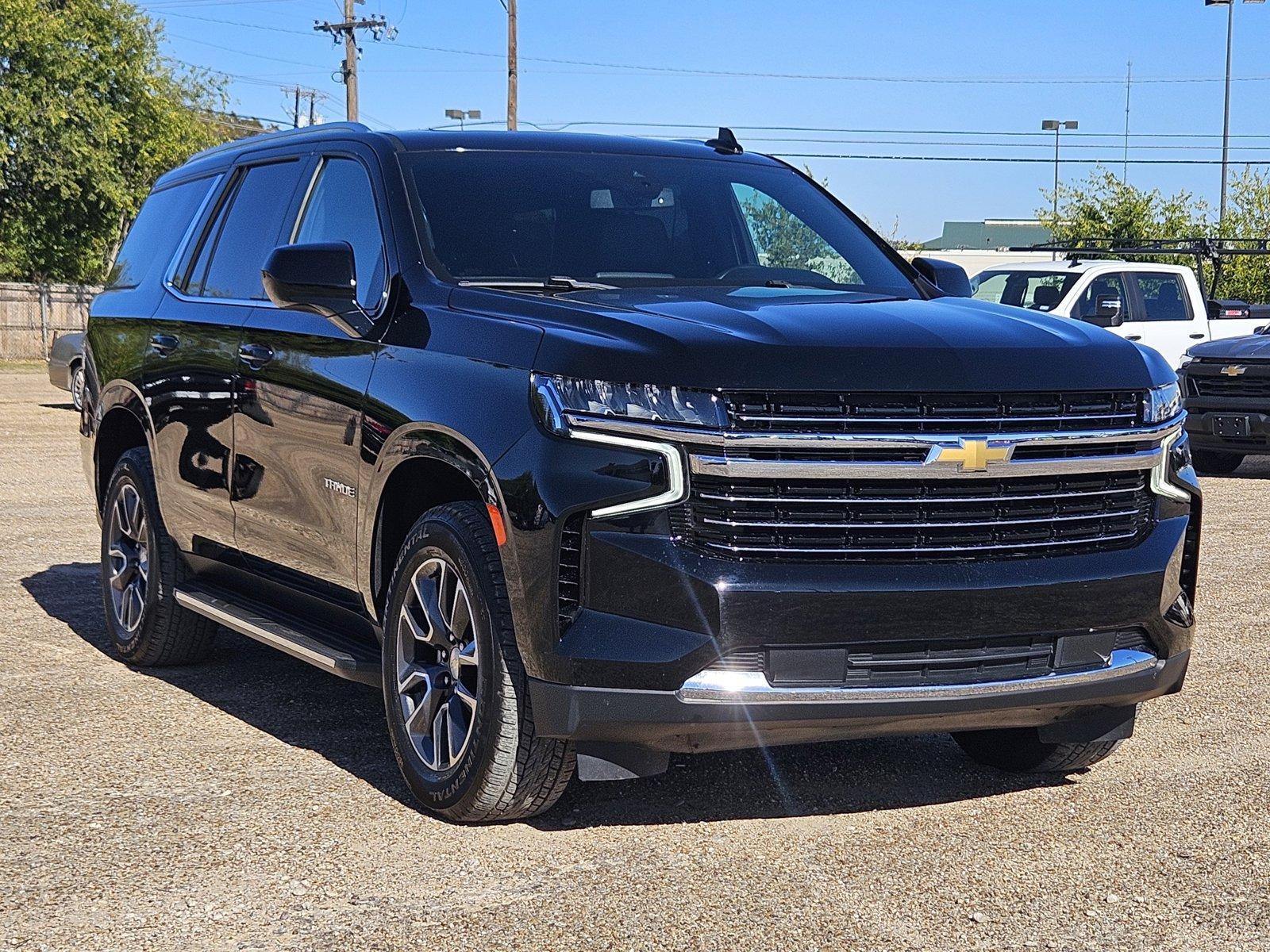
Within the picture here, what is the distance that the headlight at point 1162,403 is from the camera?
4.57 meters

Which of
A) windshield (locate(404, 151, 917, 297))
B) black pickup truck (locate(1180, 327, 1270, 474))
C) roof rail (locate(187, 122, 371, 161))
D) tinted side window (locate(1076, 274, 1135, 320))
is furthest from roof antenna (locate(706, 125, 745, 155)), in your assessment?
tinted side window (locate(1076, 274, 1135, 320))

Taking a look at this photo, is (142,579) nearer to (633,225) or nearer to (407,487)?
(407,487)

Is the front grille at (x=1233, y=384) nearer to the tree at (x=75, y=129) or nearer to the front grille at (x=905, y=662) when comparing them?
the front grille at (x=905, y=662)

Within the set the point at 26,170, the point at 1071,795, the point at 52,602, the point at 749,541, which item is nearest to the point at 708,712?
the point at 749,541

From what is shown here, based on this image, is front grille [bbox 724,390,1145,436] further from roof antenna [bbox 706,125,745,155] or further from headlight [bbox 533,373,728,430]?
roof antenna [bbox 706,125,745,155]

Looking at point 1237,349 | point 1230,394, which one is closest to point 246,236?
point 1230,394

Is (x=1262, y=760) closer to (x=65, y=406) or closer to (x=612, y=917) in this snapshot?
(x=612, y=917)

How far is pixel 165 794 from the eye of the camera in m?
4.99

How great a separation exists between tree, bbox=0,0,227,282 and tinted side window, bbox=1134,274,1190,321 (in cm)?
2566

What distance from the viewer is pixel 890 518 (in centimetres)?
416

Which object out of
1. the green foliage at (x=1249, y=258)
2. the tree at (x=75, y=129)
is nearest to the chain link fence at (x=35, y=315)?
the tree at (x=75, y=129)

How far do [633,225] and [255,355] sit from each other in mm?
1362

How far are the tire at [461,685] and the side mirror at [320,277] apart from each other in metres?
0.85

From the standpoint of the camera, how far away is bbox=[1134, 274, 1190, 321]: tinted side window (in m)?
19.1
